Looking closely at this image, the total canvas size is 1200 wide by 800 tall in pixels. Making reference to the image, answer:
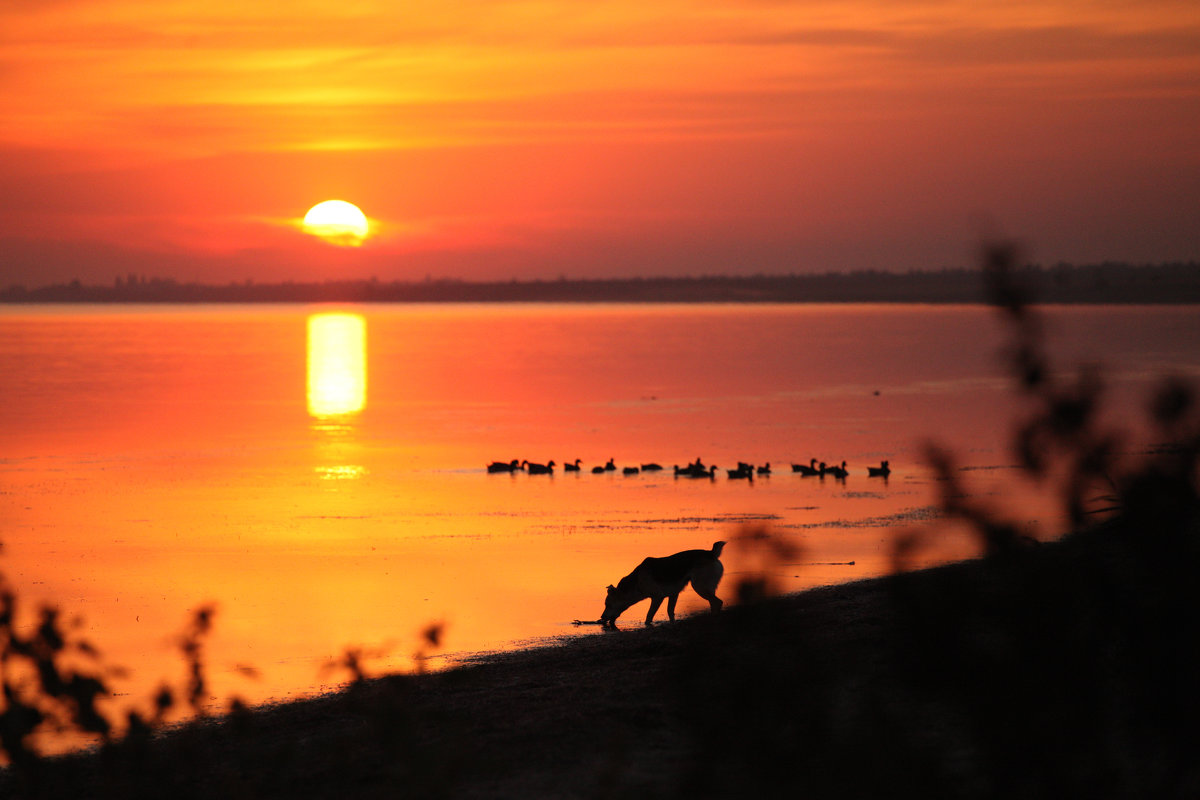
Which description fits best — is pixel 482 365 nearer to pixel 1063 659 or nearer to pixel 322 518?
pixel 322 518

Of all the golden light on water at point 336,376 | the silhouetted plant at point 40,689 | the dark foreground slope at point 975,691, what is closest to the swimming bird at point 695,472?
the golden light on water at point 336,376

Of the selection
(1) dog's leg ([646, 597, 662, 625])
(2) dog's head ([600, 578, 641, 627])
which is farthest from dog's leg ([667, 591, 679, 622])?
(2) dog's head ([600, 578, 641, 627])

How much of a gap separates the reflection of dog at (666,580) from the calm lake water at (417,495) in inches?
30.4

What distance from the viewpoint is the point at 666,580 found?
14914 mm

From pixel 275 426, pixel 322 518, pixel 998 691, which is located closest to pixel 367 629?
pixel 322 518

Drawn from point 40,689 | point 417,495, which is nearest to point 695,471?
point 417,495

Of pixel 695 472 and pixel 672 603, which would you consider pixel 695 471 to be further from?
pixel 672 603

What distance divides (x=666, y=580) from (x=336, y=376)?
2365 inches

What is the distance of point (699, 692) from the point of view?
195 inches

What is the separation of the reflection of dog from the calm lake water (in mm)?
772

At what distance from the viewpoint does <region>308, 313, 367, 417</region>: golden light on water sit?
53.4m

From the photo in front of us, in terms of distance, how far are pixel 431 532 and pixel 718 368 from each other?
5673 cm

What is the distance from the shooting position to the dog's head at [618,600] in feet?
49.4

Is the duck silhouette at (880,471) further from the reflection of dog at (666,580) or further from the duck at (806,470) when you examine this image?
the reflection of dog at (666,580)
